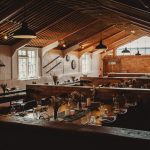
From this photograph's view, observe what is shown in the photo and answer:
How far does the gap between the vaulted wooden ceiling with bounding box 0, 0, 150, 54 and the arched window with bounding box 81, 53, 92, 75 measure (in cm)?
181

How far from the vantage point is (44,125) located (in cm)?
237

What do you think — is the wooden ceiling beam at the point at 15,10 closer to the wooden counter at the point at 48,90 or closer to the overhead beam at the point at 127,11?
the wooden counter at the point at 48,90

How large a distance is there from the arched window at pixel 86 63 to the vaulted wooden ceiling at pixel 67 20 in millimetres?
1813

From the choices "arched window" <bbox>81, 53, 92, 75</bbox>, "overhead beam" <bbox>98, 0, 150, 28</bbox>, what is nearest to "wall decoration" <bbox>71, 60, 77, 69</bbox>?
"arched window" <bbox>81, 53, 92, 75</bbox>

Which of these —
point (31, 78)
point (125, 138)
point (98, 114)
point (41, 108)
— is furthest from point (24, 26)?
point (31, 78)

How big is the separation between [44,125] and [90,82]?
31.9ft

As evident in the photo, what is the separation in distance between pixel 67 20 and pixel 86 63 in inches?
359

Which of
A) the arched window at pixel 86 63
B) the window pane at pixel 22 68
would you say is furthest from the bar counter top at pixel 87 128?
the arched window at pixel 86 63

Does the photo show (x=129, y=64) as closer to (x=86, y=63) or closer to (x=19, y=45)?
(x=86, y=63)

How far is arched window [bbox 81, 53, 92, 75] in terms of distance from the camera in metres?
21.6

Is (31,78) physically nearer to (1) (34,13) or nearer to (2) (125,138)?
(1) (34,13)

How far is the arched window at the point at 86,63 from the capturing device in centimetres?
2159

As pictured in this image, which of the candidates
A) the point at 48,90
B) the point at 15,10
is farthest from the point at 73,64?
the point at 48,90

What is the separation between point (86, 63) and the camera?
22.3m
